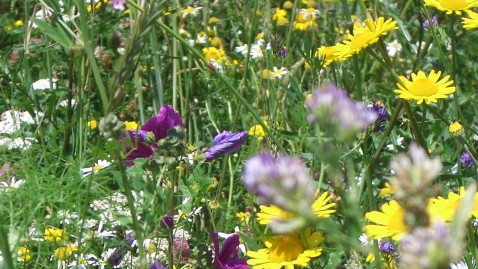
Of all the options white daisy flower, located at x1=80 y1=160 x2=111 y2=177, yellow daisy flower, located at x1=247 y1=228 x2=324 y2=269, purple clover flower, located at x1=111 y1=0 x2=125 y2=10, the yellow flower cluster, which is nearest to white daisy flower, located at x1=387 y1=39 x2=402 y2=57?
purple clover flower, located at x1=111 y1=0 x2=125 y2=10

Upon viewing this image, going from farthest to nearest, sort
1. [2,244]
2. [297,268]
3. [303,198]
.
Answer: [297,268], [2,244], [303,198]

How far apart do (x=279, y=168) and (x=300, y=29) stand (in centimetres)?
224

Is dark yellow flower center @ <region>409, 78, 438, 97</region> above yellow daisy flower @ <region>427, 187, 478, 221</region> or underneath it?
underneath

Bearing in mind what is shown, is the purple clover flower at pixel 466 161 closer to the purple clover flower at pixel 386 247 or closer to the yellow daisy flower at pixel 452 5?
the yellow daisy flower at pixel 452 5

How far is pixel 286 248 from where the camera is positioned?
0.82 m

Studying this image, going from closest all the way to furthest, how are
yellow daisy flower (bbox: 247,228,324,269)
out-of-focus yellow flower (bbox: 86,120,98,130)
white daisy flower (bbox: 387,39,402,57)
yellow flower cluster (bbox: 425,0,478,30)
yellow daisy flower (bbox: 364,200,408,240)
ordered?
yellow daisy flower (bbox: 364,200,408,240) → yellow daisy flower (bbox: 247,228,324,269) → yellow flower cluster (bbox: 425,0,478,30) → out-of-focus yellow flower (bbox: 86,120,98,130) → white daisy flower (bbox: 387,39,402,57)

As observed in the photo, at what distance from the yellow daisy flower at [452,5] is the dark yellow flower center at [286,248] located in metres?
0.60

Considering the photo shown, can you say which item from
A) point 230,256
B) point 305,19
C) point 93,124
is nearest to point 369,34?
point 230,256

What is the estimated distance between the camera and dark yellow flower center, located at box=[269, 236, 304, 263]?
82 cm

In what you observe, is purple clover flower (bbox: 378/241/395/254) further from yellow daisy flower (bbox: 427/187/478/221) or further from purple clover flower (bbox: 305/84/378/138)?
purple clover flower (bbox: 305/84/378/138)

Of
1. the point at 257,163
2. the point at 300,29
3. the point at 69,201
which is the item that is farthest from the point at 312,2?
the point at 257,163

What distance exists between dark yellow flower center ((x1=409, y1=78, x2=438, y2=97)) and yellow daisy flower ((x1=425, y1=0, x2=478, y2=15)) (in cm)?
15

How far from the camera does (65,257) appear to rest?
1020 mm

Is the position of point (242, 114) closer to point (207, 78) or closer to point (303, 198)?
point (207, 78)
